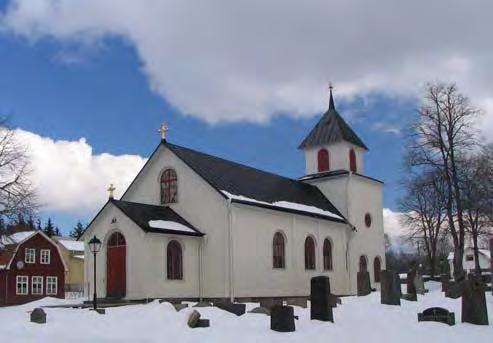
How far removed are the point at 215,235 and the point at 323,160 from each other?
48.0 ft

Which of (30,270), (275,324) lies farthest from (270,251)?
(30,270)

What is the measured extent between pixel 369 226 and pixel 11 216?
897 inches

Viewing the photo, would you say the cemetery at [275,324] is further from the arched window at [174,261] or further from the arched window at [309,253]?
the arched window at [309,253]

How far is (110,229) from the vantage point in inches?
1162

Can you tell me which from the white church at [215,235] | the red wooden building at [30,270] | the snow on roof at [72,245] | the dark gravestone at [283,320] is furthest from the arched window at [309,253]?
the snow on roof at [72,245]

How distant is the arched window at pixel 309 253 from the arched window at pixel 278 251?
2.40m

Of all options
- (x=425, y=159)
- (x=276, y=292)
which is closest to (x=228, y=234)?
(x=276, y=292)

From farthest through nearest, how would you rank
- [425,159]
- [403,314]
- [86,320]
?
[425,159], [403,314], [86,320]

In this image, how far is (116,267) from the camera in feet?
96.4

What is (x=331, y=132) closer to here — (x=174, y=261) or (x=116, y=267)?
(x=174, y=261)

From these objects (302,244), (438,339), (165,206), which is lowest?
(438,339)

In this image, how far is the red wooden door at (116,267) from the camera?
28969 mm

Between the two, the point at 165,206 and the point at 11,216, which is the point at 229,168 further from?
the point at 11,216

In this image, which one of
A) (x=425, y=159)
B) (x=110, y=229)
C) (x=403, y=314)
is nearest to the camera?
(x=403, y=314)
